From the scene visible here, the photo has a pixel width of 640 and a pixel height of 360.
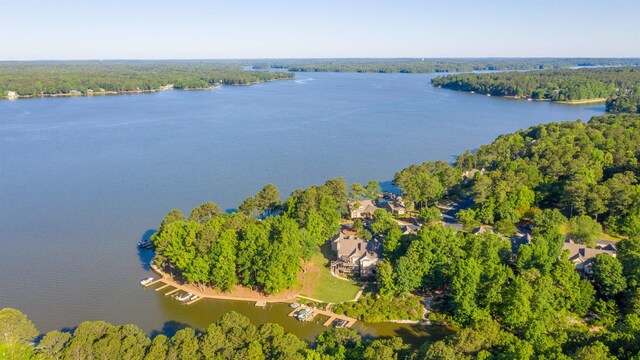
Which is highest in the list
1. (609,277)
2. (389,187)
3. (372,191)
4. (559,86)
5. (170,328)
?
(559,86)

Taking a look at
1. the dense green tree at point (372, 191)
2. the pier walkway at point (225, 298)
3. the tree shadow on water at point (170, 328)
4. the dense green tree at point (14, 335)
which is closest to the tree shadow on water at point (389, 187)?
the dense green tree at point (372, 191)

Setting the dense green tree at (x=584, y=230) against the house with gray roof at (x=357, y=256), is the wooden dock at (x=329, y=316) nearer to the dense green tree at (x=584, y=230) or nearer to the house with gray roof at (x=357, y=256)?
the house with gray roof at (x=357, y=256)

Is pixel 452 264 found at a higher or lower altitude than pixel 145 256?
higher

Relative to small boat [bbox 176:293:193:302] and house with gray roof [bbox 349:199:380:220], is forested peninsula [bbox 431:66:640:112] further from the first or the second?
small boat [bbox 176:293:193:302]

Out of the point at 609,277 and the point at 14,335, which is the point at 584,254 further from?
the point at 14,335

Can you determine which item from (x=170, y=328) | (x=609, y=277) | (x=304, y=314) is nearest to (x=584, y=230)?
(x=609, y=277)
